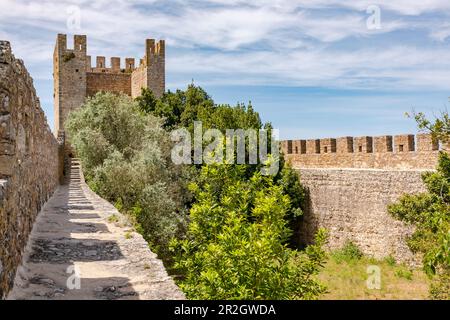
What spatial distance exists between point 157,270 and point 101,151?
48.8 feet

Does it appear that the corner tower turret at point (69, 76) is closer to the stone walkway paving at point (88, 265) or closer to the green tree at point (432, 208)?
the green tree at point (432, 208)

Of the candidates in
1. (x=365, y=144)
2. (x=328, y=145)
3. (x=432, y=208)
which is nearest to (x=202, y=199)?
(x=432, y=208)

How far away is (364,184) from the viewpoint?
16.8 metres

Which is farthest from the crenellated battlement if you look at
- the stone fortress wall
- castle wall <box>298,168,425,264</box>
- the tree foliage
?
the tree foliage

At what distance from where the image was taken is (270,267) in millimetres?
6426

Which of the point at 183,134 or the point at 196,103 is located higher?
the point at 196,103

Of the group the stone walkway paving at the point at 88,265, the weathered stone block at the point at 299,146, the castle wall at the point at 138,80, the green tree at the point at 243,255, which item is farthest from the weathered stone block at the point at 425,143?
the castle wall at the point at 138,80

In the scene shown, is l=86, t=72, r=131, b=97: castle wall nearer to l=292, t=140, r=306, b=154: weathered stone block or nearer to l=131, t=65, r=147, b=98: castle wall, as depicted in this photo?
l=131, t=65, r=147, b=98: castle wall

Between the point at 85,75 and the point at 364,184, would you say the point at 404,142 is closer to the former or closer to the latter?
the point at 364,184

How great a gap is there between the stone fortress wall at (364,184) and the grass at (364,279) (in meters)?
0.39

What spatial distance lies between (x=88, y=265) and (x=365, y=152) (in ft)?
46.8

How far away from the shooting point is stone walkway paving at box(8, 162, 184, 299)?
4023 mm
